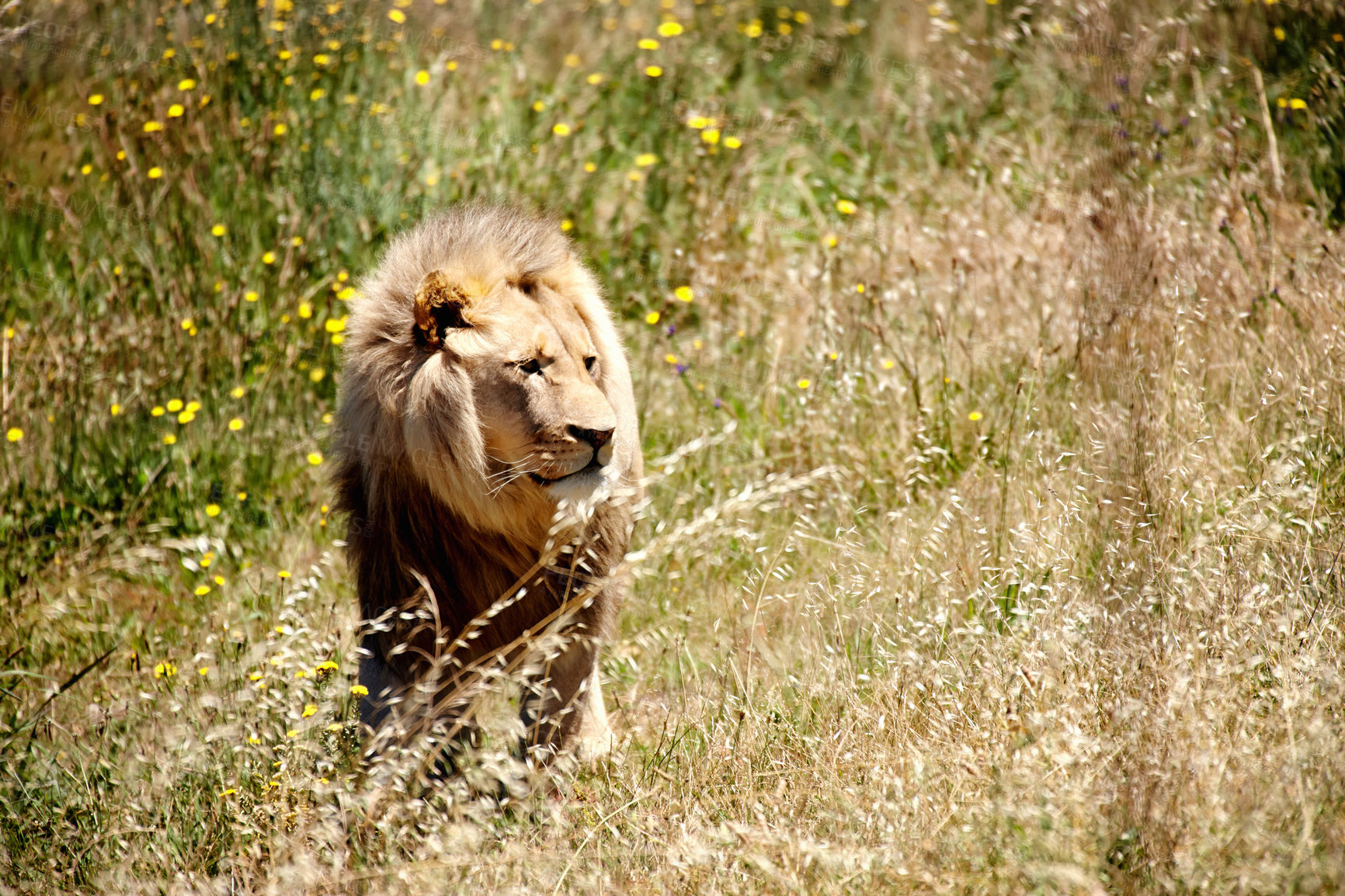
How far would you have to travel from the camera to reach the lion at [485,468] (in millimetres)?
2822

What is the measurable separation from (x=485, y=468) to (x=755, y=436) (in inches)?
73.7

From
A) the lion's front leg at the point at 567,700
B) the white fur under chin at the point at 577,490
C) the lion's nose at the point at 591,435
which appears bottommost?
the lion's front leg at the point at 567,700

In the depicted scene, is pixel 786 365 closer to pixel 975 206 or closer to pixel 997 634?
pixel 975 206

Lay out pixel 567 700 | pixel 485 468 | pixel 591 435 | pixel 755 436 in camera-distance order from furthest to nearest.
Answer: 1. pixel 755 436
2. pixel 567 700
3. pixel 485 468
4. pixel 591 435

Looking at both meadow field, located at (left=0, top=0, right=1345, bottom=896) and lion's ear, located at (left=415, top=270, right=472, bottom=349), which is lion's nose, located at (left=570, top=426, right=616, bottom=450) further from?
lion's ear, located at (left=415, top=270, right=472, bottom=349)

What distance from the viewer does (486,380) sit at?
9.34 feet

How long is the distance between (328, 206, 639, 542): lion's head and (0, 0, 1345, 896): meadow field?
36 centimetres

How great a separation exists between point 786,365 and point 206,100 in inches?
123

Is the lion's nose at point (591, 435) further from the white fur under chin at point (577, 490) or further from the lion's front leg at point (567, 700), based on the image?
the lion's front leg at point (567, 700)

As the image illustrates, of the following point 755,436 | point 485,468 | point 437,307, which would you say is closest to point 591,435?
point 485,468

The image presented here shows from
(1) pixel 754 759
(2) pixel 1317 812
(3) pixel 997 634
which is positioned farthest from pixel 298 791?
(2) pixel 1317 812

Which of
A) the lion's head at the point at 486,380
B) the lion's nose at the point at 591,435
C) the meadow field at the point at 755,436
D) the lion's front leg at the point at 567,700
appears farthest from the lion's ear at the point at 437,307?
the lion's front leg at the point at 567,700

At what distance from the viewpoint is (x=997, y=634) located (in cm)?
280

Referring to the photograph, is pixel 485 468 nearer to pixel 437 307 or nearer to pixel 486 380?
pixel 486 380
